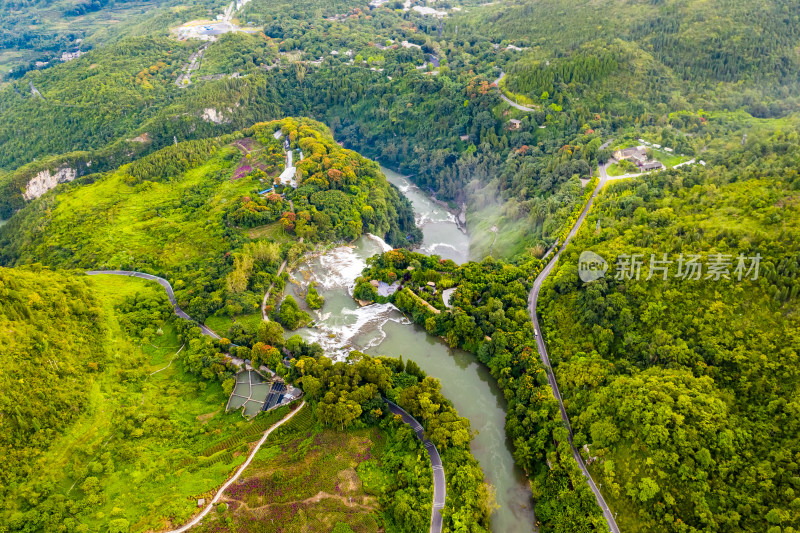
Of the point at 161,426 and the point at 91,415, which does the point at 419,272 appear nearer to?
the point at 161,426

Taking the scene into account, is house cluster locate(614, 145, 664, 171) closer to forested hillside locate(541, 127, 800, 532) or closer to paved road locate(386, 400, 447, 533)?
forested hillside locate(541, 127, 800, 532)

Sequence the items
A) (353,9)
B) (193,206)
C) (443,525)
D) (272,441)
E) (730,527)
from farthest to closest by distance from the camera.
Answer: (353,9), (193,206), (272,441), (443,525), (730,527)

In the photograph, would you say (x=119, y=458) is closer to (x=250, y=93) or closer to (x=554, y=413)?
(x=554, y=413)

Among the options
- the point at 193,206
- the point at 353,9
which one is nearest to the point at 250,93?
the point at 193,206

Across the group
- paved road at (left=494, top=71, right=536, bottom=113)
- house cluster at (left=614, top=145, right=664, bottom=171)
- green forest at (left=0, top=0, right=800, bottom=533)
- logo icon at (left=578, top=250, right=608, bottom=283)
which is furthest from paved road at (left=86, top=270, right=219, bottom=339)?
paved road at (left=494, top=71, right=536, bottom=113)

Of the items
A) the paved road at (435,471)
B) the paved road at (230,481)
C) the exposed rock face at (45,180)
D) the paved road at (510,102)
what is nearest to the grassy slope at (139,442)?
the paved road at (230,481)

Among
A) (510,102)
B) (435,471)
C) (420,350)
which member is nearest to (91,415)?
(435,471)
